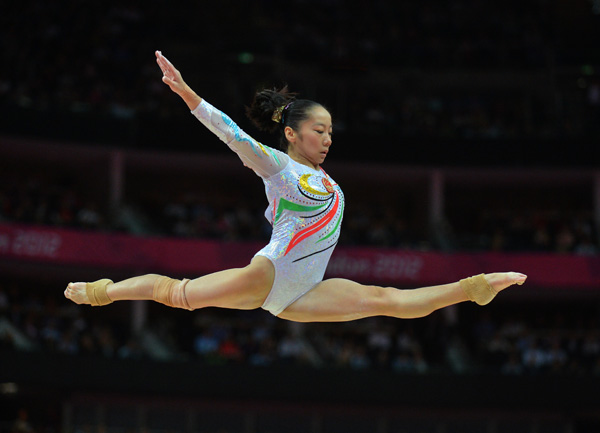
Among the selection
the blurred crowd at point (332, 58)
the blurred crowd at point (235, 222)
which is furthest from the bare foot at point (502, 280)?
the blurred crowd at point (332, 58)

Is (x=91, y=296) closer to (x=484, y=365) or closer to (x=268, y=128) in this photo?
(x=268, y=128)

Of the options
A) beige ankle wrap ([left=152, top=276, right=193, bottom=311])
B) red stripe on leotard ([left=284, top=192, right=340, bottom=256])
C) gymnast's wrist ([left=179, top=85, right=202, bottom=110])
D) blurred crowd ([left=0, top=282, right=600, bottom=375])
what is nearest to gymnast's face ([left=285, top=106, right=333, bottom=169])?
red stripe on leotard ([left=284, top=192, right=340, bottom=256])

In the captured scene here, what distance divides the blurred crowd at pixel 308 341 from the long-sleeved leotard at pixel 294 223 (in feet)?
46.4

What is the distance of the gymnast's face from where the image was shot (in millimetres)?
7418

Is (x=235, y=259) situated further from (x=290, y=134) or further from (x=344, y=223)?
(x=290, y=134)

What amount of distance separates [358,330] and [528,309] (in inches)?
254

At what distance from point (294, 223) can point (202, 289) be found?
0.90 metres

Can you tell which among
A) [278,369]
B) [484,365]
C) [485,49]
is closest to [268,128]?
[278,369]

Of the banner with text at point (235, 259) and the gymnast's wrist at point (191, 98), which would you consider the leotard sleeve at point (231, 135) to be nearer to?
the gymnast's wrist at point (191, 98)

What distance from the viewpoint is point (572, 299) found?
27.2 meters

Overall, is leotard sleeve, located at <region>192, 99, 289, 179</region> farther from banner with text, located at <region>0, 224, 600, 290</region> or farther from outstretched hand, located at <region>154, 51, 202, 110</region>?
banner with text, located at <region>0, 224, 600, 290</region>

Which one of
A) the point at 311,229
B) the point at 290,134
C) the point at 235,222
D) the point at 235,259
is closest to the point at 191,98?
the point at 290,134

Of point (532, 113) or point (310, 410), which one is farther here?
point (532, 113)

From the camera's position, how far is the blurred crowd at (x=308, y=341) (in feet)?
70.0
